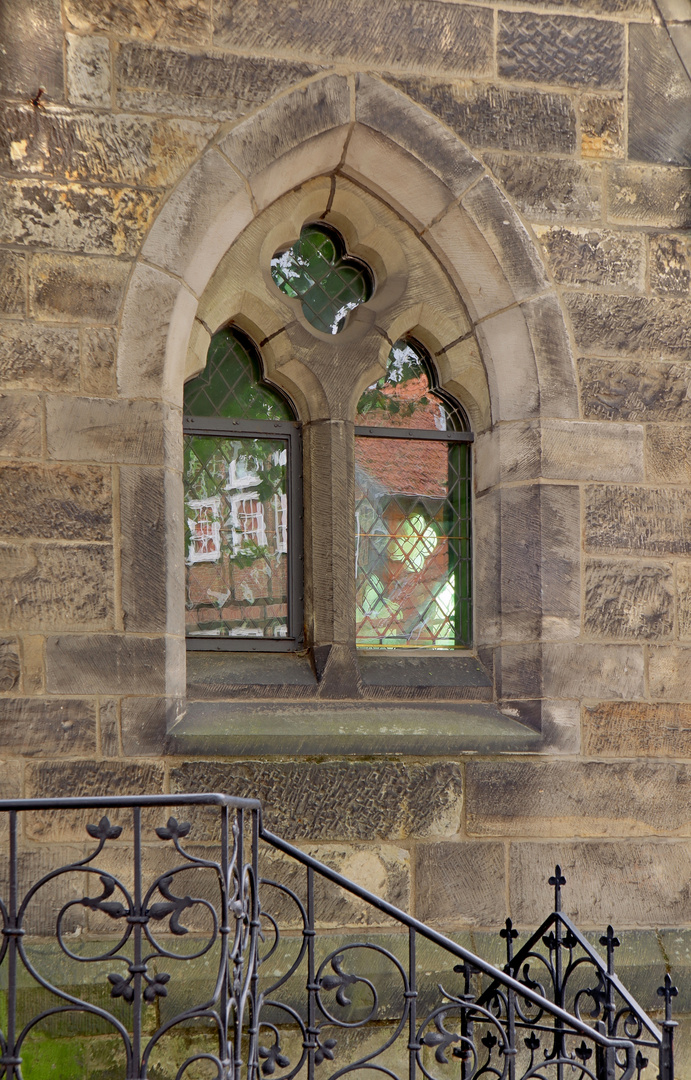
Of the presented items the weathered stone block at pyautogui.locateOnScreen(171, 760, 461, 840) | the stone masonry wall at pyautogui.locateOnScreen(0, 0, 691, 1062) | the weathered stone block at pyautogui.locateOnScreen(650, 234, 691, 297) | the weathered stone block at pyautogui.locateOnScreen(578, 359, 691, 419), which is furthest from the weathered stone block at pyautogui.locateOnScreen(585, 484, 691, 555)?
the weathered stone block at pyautogui.locateOnScreen(171, 760, 461, 840)

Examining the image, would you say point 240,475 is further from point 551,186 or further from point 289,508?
point 551,186

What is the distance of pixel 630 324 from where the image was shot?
14.6 feet

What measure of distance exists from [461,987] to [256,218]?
3.03 m

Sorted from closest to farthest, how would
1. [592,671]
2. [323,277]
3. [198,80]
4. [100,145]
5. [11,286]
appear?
1. [11,286]
2. [100,145]
3. [198,80]
4. [592,671]
5. [323,277]

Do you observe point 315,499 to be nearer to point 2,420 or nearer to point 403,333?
point 403,333

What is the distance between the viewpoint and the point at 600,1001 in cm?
361

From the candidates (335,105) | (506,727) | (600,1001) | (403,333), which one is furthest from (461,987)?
(335,105)

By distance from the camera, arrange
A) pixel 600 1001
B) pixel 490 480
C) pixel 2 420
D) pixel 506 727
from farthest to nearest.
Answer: pixel 490 480, pixel 506 727, pixel 2 420, pixel 600 1001

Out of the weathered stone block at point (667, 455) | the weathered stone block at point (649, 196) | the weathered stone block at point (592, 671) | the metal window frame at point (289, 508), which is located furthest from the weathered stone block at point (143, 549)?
the weathered stone block at point (649, 196)

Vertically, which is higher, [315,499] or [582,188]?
[582,188]

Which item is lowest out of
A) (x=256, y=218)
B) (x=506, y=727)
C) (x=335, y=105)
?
(x=506, y=727)

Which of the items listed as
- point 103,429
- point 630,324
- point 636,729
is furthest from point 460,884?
point 630,324

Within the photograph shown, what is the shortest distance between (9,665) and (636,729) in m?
2.37

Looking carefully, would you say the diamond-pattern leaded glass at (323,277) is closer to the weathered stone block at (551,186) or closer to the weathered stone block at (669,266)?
the weathered stone block at (551,186)
